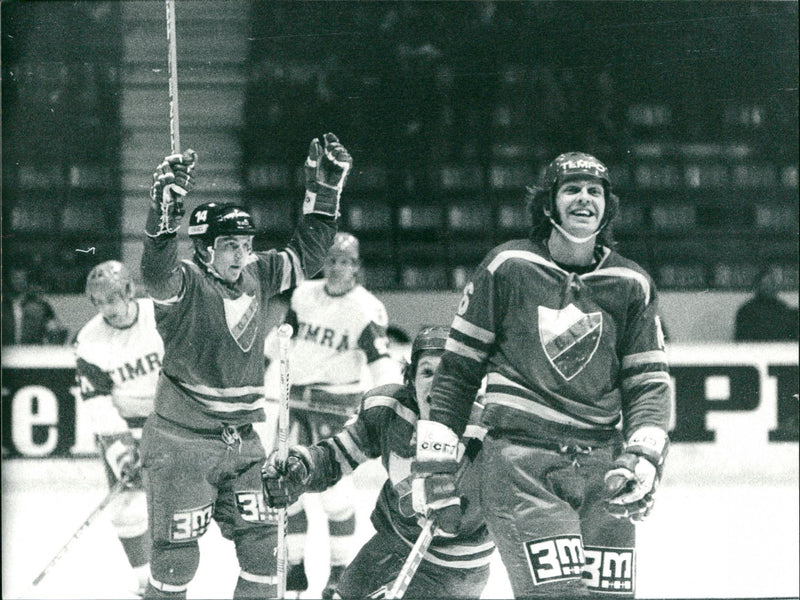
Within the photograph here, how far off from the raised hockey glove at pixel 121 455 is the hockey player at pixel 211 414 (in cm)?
56

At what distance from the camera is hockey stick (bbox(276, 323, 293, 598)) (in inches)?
116

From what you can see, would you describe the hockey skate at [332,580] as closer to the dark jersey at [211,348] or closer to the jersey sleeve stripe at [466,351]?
the dark jersey at [211,348]

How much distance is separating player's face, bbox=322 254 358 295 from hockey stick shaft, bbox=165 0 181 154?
107 cm

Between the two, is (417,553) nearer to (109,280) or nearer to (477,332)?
(477,332)

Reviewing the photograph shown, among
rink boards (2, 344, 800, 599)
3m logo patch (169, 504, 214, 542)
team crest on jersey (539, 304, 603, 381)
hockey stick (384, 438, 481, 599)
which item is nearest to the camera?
team crest on jersey (539, 304, 603, 381)

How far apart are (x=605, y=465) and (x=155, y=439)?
1.22 metres

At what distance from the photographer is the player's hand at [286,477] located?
2951mm

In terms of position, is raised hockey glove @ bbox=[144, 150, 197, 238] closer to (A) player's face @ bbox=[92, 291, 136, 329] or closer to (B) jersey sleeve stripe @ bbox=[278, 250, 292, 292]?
(B) jersey sleeve stripe @ bbox=[278, 250, 292, 292]

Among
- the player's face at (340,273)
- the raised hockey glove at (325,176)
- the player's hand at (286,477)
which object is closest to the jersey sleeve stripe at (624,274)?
the player's hand at (286,477)

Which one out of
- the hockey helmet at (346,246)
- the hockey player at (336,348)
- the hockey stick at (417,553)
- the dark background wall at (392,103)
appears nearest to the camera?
the hockey stick at (417,553)

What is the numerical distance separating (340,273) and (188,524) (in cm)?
153

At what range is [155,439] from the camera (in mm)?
3318

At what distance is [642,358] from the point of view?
8.65ft

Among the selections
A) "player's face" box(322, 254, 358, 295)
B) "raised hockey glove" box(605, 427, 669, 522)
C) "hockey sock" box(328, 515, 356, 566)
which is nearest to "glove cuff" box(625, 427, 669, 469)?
"raised hockey glove" box(605, 427, 669, 522)
